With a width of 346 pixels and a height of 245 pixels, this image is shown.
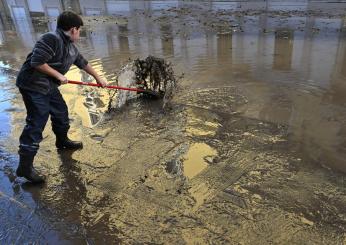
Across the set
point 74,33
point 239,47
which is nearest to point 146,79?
point 74,33

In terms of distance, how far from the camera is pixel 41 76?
153 inches

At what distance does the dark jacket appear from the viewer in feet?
12.2

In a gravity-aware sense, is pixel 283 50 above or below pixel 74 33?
below

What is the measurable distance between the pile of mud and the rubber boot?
113 cm

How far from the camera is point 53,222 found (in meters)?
3.54

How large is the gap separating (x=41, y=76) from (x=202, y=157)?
1.99 metres

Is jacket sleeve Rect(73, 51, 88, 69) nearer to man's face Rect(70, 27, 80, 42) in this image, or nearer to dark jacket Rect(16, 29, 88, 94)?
dark jacket Rect(16, 29, 88, 94)

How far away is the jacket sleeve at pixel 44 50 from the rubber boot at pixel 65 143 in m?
1.21

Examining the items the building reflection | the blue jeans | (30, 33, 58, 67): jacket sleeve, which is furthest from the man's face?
the building reflection

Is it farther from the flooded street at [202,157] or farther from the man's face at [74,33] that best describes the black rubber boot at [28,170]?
the man's face at [74,33]

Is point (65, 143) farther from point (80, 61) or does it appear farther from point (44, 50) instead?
point (44, 50)

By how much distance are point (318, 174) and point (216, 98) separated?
2.37 meters

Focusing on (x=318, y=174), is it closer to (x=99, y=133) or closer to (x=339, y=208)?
(x=339, y=208)

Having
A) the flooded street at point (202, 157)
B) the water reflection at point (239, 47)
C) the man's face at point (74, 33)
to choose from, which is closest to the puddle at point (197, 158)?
the flooded street at point (202, 157)
